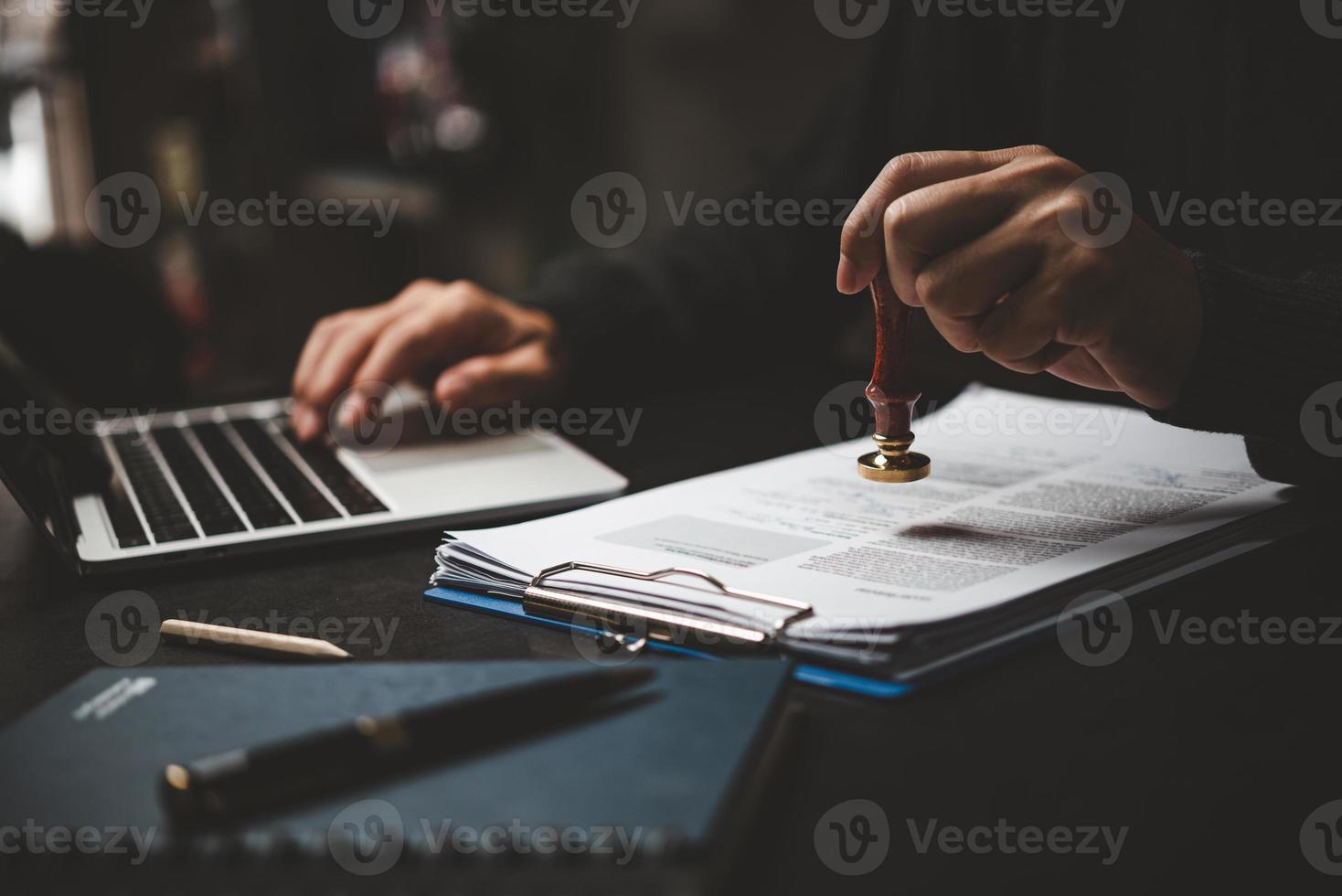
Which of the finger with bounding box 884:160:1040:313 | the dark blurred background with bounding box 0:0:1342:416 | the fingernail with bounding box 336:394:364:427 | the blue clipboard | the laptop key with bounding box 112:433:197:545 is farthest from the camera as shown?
the dark blurred background with bounding box 0:0:1342:416

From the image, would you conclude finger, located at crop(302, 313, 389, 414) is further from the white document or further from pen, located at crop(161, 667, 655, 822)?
pen, located at crop(161, 667, 655, 822)

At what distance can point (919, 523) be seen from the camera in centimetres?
62

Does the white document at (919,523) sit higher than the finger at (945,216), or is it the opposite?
the finger at (945,216)

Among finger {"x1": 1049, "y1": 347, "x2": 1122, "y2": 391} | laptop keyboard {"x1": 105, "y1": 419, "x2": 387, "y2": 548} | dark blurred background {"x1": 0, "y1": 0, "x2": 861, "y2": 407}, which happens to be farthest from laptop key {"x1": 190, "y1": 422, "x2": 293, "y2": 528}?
dark blurred background {"x1": 0, "y1": 0, "x2": 861, "y2": 407}

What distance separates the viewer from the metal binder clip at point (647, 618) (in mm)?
484

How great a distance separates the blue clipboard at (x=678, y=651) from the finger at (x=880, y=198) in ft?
0.74

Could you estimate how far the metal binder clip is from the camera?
0.48 metres

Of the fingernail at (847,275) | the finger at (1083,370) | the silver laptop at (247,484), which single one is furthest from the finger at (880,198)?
the silver laptop at (247,484)

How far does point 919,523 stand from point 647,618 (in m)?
0.19

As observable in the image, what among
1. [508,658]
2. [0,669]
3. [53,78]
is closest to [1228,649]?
[508,658]

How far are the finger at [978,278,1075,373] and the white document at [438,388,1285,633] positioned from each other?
0.09 meters

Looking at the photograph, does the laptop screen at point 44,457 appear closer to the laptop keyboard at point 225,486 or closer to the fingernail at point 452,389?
the laptop keyboard at point 225,486

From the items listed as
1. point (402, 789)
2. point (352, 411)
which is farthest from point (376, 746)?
point (352, 411)

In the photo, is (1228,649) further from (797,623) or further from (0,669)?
(0,669)
